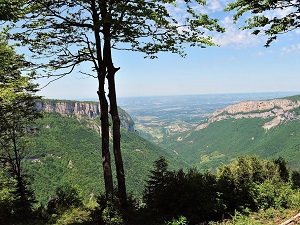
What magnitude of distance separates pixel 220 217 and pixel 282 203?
2.49 meters

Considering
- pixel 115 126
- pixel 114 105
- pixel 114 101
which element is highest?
pixel 114 101

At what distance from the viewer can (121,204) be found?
8.85 m

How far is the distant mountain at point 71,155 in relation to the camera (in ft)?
357

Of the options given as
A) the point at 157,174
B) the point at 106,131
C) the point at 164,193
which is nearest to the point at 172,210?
the point at 164,193

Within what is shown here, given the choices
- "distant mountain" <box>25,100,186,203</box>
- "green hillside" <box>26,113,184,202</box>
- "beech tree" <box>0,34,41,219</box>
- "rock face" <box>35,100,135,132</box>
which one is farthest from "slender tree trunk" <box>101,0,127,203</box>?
"rock face" <box>35,100,135,132</box>

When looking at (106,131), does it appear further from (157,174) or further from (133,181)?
(133,181)

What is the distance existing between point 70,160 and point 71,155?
4.97 metres

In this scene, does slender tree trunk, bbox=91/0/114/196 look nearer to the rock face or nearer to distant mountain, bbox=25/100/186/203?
distant mountain, bbox=25/100/186/203

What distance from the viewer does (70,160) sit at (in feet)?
433

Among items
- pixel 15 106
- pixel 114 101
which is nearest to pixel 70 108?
pixel 15 106

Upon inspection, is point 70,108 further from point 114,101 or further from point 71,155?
point 114,101

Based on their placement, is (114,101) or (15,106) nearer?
(114,101)

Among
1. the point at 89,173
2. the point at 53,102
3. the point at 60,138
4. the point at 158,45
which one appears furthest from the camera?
the point at 53,102

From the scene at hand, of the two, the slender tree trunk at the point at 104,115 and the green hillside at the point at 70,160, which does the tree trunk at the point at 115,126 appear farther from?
the green hillside at the point at 70,160
